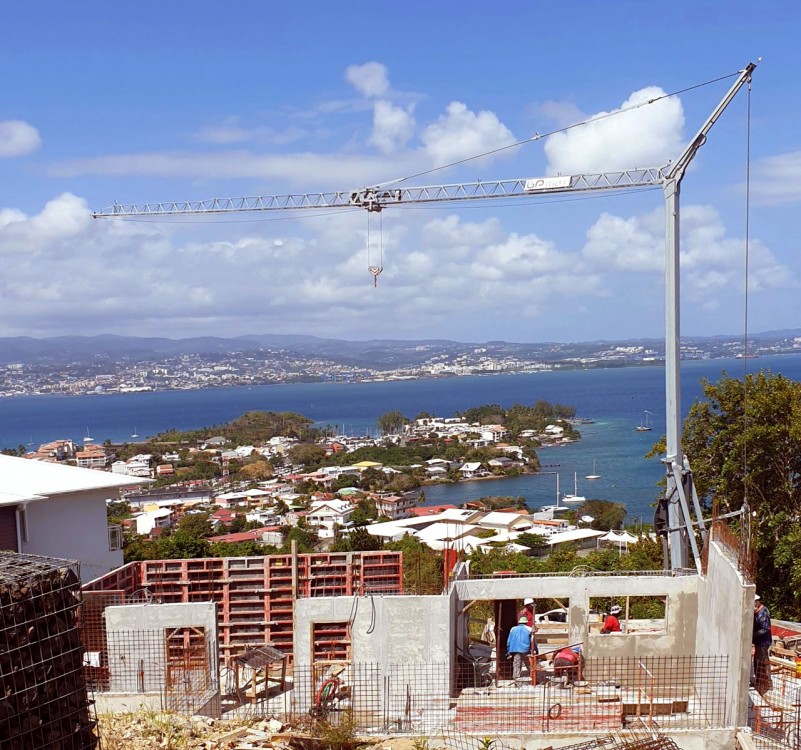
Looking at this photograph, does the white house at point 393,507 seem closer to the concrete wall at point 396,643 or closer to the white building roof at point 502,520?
the white building roof at point 502,520

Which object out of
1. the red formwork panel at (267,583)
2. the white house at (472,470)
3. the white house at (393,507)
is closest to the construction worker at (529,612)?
the red formwork panel at (267,583)

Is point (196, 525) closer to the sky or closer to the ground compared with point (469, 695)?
closer to the ground

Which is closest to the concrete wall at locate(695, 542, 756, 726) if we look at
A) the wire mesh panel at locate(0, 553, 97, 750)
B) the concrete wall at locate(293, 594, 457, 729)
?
the concrete wall at locate(293, 594, 457, 729)

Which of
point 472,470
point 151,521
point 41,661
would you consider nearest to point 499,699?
point 41,661

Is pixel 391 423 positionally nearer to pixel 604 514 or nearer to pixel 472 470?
pixel 472 470

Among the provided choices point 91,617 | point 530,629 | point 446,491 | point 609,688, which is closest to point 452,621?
point 530,629

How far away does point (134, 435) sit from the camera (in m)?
180

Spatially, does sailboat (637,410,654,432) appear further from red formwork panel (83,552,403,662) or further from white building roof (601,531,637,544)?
red formwork panel (83,552,403,662)

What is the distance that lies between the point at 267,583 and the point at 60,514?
474cm

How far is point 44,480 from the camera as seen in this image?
670 inches

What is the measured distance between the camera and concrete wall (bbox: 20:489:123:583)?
16.1 metres

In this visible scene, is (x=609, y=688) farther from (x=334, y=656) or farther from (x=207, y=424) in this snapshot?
(x=207, y=424)

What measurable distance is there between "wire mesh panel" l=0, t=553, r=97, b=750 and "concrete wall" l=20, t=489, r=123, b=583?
8.58 metres

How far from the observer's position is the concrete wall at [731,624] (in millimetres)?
9578
